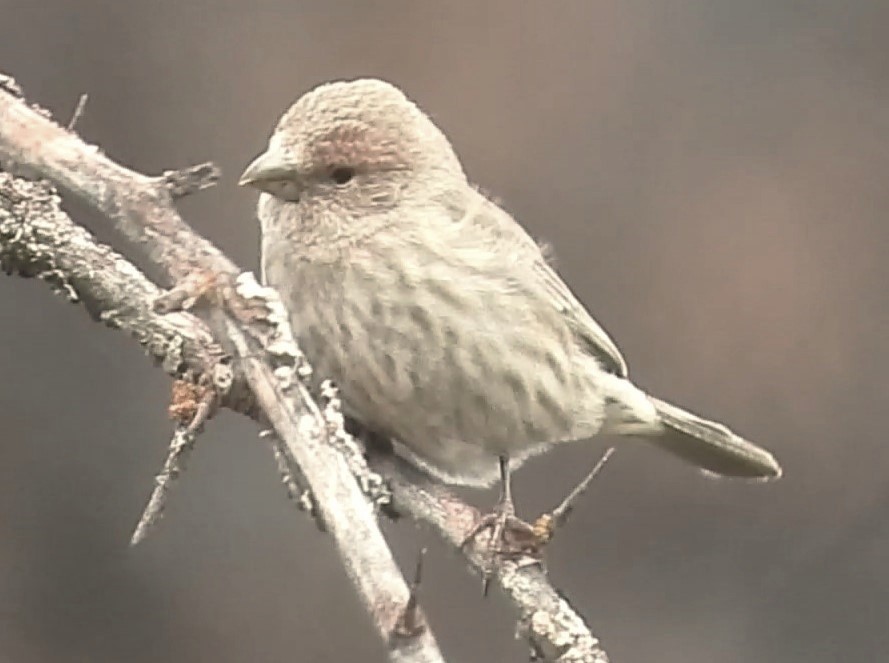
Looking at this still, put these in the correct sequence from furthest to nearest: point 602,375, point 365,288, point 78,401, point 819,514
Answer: point 819,514, point 78,401, point 602,375, point 365,288

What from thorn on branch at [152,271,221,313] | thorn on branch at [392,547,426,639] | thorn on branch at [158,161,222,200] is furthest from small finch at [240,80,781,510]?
thorn on branch at [392,547,426,639]

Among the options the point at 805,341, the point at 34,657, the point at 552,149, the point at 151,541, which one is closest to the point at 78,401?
the point at 151,541

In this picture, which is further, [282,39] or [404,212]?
A: [282,39]

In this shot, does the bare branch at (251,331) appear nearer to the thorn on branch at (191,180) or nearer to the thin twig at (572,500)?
the thorn on branch at (191,180)

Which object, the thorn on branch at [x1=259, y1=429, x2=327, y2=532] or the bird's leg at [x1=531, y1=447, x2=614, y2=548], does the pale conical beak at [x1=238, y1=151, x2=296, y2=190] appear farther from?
the bird's leg at [x1=531, y1=447, x2=614, y2=548]

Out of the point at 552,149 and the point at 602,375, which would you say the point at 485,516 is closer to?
the point at 602,375

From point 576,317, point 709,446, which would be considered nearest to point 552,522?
point 576,317
